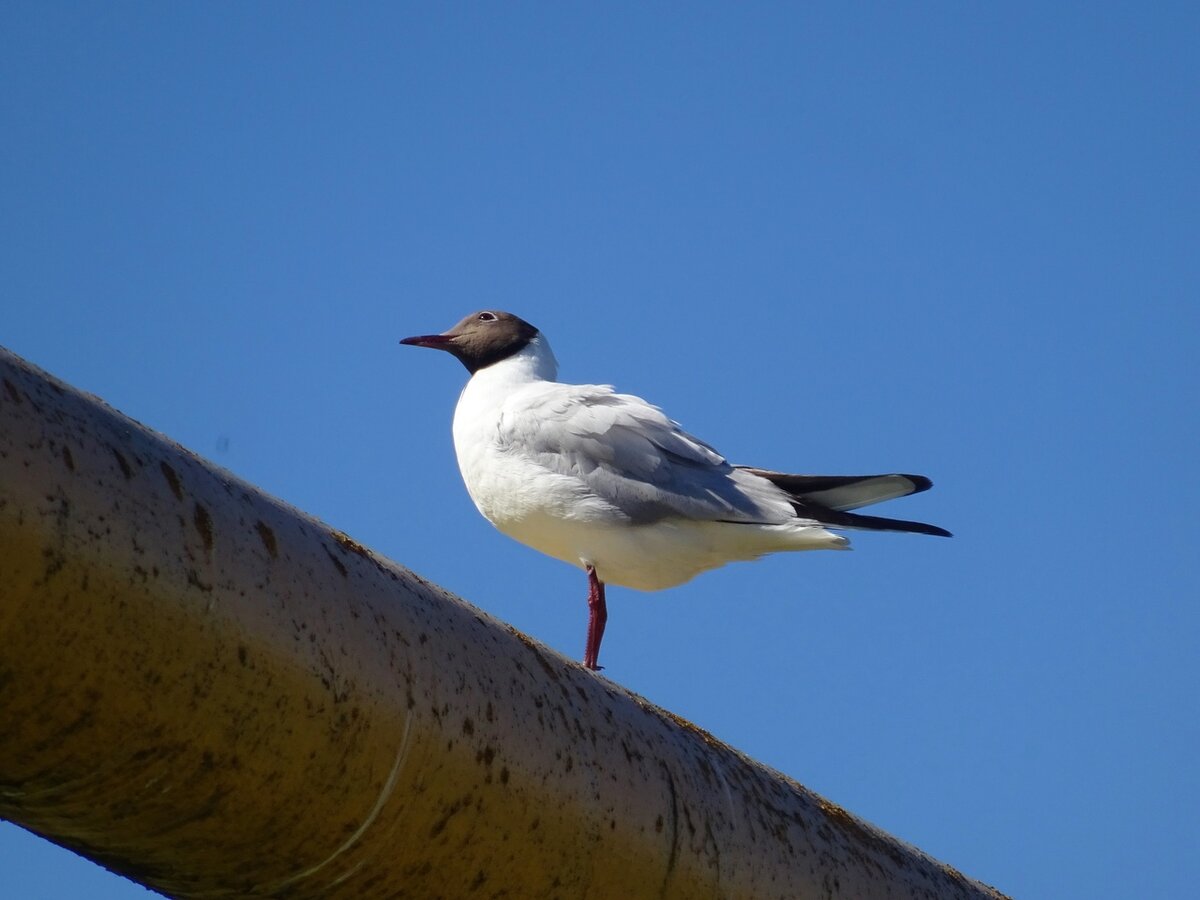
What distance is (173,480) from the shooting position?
1.90 metres

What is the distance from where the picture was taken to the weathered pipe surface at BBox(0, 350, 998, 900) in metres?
1.73

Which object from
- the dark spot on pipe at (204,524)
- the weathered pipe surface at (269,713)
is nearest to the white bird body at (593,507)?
the weathered pipe surface at (269,713)

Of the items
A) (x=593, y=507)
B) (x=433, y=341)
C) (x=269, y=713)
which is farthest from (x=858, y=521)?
(x=269, y=713)

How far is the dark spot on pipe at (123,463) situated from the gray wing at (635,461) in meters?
4.42

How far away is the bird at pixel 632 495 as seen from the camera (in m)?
6.21

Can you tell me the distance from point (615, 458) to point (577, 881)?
13.0 feet

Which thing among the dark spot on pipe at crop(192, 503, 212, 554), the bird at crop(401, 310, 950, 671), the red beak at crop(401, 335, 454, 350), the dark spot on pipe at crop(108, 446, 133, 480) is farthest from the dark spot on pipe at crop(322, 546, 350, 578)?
the red beak at crop(401, 335, 454, 350)

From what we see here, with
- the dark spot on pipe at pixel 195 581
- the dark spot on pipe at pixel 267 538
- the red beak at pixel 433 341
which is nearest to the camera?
the dark spot on pipe at pixel 195 581

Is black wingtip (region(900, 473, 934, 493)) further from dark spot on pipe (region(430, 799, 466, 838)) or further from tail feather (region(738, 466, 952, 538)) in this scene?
dark spot on pipe (region(430, 799, 466, 838))

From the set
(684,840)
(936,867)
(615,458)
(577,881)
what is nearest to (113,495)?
(577,881)

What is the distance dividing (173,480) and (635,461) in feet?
14.8

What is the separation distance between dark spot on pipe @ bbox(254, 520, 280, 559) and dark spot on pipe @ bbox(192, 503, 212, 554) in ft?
0.32

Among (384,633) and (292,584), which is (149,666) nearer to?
(292,584)

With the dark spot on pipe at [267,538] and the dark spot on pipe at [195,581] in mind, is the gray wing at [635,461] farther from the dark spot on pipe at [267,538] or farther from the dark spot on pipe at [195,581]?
the dark spot on pipe at [195,581]
